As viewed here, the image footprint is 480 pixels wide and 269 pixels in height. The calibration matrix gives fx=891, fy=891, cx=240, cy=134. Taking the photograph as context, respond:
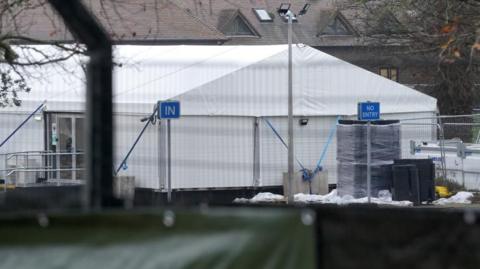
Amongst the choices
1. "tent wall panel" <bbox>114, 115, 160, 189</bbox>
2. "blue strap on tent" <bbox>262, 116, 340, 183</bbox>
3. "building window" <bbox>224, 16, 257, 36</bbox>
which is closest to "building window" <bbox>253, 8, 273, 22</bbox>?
"building window" <bbox>224, 16, 257, 36</bbox>

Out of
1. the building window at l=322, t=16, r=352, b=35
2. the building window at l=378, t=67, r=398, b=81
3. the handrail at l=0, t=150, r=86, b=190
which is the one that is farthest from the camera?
the building window at l=322, t=16, r=352, b=35

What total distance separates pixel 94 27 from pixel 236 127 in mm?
19447

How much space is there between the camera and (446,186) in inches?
854

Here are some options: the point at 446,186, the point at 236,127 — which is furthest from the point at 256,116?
the point at 446,186

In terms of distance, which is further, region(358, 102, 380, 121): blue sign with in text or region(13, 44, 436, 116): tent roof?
region(13, 44, 436, 116): tent roof

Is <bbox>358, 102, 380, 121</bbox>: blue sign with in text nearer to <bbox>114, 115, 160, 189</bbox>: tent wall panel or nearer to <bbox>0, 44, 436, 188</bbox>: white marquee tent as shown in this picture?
<bbox>0, 44, 436, 188</bbox>: white marquee tent

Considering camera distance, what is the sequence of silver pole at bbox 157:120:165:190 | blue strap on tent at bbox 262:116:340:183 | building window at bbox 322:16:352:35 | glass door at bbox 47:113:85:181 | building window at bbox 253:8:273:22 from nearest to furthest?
silver pole at bbox 157:120:165:190 < glass door at bbox 47:113:85:181 < blue strap on tent at bbox 262:116:340:183 < building window at bbox 322:16:352:35 < building window at bbox 253:8:273:22

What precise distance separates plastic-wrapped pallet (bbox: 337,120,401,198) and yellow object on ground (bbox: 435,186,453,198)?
1307 mm

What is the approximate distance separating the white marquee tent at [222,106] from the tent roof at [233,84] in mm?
26

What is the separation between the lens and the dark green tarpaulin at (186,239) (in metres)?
4.13

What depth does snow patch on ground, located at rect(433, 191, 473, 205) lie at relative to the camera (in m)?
19.5

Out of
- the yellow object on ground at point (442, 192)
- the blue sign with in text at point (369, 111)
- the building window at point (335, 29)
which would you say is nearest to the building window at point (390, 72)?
the building window at point (335, 29)

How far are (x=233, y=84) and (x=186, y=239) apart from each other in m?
18.8

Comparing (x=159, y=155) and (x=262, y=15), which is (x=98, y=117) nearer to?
(x=159, y=155)
